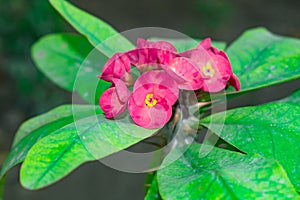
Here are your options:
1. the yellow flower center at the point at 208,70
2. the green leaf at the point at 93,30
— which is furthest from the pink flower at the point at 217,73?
the green leaf at the point at 93,30

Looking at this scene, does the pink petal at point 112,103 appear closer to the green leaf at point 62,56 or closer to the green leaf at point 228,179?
the green leaf at point 228,179

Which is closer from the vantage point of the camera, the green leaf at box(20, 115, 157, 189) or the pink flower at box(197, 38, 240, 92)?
the green leaf at box(20, 115, 157, 189)

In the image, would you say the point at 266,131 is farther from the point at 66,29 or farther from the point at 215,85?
the point at 66,29

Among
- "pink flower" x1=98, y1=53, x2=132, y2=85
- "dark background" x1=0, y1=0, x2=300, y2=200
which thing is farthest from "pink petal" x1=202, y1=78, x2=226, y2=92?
"dark background" x1=0, y1=0, x2=300, y2=200

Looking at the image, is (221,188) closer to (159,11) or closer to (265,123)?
(265,123)

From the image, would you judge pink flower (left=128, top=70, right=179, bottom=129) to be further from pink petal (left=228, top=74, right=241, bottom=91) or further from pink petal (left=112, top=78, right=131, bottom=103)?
pink petal (left=228, top=74, right=241, bottom=91)

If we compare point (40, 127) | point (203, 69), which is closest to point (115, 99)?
point (203, 69)
